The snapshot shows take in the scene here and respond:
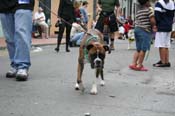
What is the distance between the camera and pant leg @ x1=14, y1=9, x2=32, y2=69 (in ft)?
26.1

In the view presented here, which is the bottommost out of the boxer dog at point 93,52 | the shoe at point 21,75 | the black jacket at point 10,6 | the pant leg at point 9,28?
the shoe at point 21,75

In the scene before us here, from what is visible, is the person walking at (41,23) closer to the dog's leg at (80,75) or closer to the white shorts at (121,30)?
the white shorts at (121,30)

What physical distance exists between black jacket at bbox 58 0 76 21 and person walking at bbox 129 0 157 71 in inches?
174

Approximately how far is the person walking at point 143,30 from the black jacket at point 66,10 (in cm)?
442

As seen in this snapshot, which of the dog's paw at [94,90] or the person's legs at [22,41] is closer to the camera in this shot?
the dog's paw at [94,90]

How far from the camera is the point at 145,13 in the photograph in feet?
34.9

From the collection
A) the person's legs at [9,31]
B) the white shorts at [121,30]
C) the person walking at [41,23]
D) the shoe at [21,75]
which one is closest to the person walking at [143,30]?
the person's legs at [9,31]

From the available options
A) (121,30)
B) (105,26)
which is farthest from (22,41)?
(121,30)

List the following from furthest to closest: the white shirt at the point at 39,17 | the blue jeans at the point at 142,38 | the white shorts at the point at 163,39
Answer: the white shirt at the point at 39,17 < the white shorts at the point at 163,39 < the blue jeans at the point at 142,38

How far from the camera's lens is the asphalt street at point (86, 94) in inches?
243

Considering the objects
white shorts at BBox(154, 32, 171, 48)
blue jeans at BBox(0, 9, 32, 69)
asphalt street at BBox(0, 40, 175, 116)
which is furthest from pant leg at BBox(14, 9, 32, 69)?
white shorts at BBox(154, 32, 171, 48)

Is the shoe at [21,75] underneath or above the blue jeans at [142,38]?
underneath

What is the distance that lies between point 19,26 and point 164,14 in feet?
13.7

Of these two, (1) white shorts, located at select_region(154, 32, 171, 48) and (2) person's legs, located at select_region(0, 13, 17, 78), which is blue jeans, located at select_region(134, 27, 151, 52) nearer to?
(1) white shorts, located at select_region(154, 32, 171, 48)
